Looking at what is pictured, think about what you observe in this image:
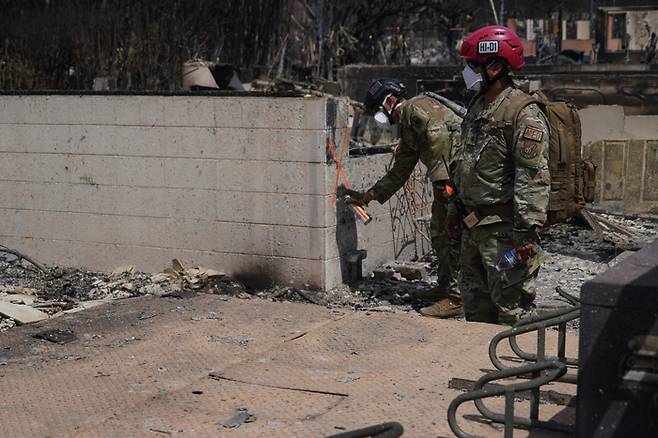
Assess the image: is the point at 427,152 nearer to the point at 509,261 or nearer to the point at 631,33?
the point at 509,261

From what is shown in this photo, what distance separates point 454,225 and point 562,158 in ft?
2.80

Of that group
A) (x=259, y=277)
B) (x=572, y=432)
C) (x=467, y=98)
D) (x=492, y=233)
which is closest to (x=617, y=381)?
(x=572, y=432)

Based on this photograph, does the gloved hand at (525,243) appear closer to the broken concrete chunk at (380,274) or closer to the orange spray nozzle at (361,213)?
the orange spray nozzle at (361,213)

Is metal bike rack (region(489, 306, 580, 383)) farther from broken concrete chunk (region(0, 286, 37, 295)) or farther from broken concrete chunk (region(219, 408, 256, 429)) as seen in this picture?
broken concrete chunk (region(0, 286, 37, 295))

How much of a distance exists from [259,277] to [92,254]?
1.56 m

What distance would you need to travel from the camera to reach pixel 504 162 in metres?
5.19

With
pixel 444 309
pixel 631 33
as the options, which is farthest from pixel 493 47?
pixel 631 33

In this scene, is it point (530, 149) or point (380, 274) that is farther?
point (380, 274)

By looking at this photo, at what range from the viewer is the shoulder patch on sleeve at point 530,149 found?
4.99 metres

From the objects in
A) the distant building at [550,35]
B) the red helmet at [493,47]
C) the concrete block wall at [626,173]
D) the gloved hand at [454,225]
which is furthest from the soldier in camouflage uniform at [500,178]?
the distant building at [550,35]

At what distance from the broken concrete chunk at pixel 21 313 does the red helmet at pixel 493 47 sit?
3189mm

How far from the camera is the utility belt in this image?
5203 millimetres

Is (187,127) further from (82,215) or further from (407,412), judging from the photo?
(407,412)

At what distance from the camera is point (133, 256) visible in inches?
306
